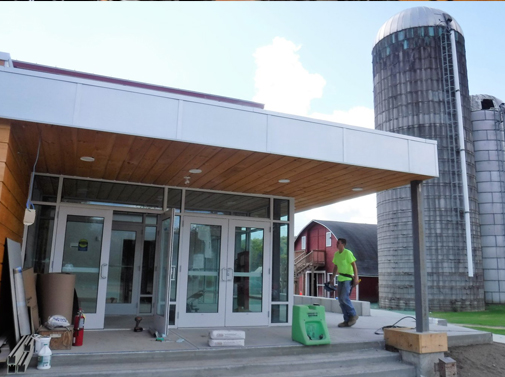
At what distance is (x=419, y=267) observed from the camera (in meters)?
6.14

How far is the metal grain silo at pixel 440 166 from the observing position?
14688 millimetres

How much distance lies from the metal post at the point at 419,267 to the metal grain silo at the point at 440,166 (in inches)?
364

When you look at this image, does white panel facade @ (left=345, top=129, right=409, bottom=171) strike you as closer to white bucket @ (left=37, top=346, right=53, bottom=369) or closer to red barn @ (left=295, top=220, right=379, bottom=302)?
white bucket @ (left=37, top=346, right=53, bottom=369)

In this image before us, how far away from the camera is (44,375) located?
164 inches

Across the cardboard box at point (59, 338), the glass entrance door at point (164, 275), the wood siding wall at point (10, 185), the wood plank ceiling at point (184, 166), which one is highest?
the wood plank ceiling at point (184, 166)

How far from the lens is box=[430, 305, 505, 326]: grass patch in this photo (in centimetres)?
1123

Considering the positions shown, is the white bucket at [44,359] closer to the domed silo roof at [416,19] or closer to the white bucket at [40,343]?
the white bucket at [40,343]

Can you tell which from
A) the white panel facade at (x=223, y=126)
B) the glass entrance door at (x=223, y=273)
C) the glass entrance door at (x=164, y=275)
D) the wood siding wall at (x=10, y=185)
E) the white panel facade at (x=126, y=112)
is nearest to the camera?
the wood siding wall at (x=10, y=185)

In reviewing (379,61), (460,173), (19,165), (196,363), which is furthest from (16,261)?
(379,61)

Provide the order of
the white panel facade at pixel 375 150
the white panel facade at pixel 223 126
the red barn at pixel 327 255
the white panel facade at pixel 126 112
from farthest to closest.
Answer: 1. the red barn at pixel 327 255
2. the white panel facade at pixel 375 150
3. the white panel facade at pixel 223 126
4. the white panel facade at pixel 126 112

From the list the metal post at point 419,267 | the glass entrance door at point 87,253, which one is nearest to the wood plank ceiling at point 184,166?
the metal post at point 419,267

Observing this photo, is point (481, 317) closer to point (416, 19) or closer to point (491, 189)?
point (491, 189)

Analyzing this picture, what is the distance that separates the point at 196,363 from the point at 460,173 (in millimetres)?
13090

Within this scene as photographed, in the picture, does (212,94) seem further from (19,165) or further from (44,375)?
(44,375)
